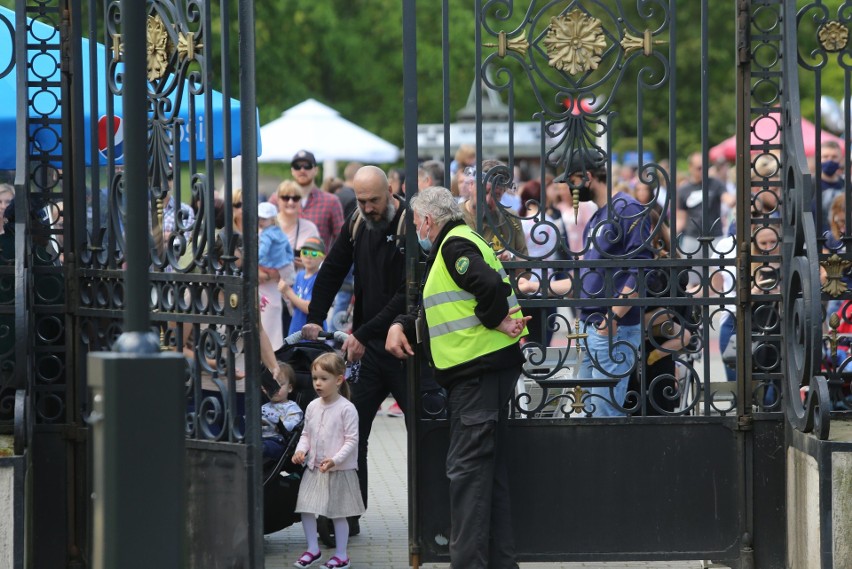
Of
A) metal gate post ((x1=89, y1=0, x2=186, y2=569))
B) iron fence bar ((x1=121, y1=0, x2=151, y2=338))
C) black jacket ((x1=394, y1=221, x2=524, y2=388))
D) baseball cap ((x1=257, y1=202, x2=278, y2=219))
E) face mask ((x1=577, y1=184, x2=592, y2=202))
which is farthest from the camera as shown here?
baseball cap ((x1=257, y1=202, x2=278, y2=219))

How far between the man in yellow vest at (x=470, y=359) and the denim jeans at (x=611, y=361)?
495 mm

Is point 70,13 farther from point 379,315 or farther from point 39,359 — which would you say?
point 379,315

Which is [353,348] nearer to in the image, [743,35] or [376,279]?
[376,279]

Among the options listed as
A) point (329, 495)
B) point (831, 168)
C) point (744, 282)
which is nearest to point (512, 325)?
point (744, 282)

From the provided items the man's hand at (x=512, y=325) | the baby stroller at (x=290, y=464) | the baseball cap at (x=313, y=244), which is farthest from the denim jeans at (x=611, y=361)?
the baseball cap at (x=313, y=244)

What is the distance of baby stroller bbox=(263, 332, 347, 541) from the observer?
27.2 feet

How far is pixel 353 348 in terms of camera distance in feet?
27.2

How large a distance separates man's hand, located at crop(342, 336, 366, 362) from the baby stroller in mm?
→ 341

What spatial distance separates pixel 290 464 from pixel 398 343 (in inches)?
56.7

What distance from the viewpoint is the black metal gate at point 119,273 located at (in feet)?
21.6

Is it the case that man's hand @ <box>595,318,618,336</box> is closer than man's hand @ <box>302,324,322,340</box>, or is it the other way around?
man's hand @ <box>595,318,618,336</box>

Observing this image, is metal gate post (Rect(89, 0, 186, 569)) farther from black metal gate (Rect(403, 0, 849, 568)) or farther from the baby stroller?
the baby stroller

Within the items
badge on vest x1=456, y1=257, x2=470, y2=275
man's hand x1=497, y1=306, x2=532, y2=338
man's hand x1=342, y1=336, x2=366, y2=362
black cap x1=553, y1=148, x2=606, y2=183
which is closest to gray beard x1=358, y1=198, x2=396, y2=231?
man's hand x1=342, y1=336, x2=366, y2=362

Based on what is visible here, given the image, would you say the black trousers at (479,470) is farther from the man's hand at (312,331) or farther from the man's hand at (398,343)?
the man's hand at (312,331)
